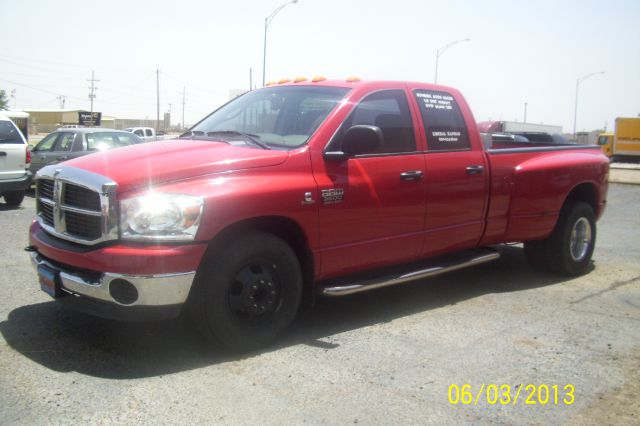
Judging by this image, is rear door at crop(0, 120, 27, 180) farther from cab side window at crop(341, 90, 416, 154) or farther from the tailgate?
cab side window at crop(341, 90, 416, 154)

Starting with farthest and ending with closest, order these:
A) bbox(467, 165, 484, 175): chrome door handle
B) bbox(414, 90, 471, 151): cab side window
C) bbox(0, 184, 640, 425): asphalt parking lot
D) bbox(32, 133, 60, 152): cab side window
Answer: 1. bbox(32, 133, 60, 152): cab side window
2. bbox(467, 165, 484, 175): chrome door handle
3. bbox(414, 90, 471, 151): cab side window
4. bbox(0, 184, 640, 425): asphalt parking lot

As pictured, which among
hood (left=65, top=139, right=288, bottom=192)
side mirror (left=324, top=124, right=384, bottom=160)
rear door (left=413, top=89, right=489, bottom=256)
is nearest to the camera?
hood (left=65, top=139, right=288, bottom=192)

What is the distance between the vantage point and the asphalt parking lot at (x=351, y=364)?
3379 millimetres

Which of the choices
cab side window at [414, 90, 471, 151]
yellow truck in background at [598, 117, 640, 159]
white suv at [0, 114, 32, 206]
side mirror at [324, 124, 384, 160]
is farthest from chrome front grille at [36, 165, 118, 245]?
yellow truck in background at [598, 117, 640, 159]

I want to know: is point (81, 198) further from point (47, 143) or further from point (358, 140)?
point (47, 143)

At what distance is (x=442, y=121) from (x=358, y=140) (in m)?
1.32

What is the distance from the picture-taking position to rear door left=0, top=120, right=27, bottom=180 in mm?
11609

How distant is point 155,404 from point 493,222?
3.76 metres

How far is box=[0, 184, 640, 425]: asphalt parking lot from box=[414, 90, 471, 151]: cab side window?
1.47 meters

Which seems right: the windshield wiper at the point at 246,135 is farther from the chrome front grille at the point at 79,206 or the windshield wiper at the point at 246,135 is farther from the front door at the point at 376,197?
the chrome front grille at the point at 79,206

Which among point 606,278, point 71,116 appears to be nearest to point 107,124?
point 71,116
